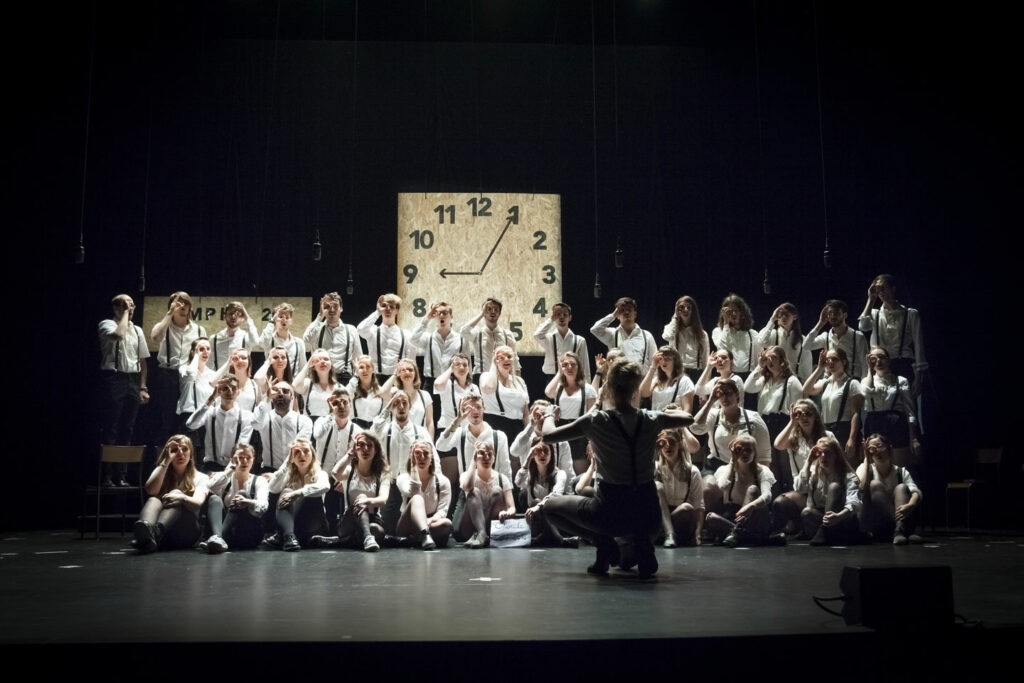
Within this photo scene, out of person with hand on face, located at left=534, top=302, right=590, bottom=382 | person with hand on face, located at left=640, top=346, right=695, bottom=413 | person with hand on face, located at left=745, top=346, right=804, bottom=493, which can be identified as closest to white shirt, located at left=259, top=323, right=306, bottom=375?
person with hand on face, located at left=534, top=302, right=590, bottom=382

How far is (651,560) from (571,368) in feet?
9.55

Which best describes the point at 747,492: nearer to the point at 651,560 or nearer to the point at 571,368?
the point at 571,368

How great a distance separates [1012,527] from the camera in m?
8.41

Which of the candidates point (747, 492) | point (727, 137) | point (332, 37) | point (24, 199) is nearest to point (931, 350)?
point (727, 137)

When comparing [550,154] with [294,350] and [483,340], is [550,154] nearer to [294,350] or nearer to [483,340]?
[483,340]

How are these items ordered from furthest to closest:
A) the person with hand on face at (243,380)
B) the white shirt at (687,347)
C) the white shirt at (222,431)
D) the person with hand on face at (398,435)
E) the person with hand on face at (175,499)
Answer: the white shirt at (687,347)
the person with hand on face at (243,380)
the white shirt at (222,431)
the person with hand on face at (398,435)
the person with hand on face at (175,499)

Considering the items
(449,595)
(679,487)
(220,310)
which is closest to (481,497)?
(679,487)

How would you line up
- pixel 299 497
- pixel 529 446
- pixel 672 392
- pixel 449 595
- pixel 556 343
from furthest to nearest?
pixel 556 343, pixel 672 392, pixel 529 446, pixel 299 497, pixel 449 595

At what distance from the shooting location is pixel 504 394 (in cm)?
764

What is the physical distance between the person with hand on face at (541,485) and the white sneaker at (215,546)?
6.66ft

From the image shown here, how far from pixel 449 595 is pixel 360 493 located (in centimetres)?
282

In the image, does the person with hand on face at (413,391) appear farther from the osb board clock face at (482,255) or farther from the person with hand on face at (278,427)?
the osb board clock face at (482,255)

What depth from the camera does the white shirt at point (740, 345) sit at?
27.1 ft

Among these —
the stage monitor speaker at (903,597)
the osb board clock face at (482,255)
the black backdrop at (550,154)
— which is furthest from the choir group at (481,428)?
the stage monitor speaker at (903,597)
